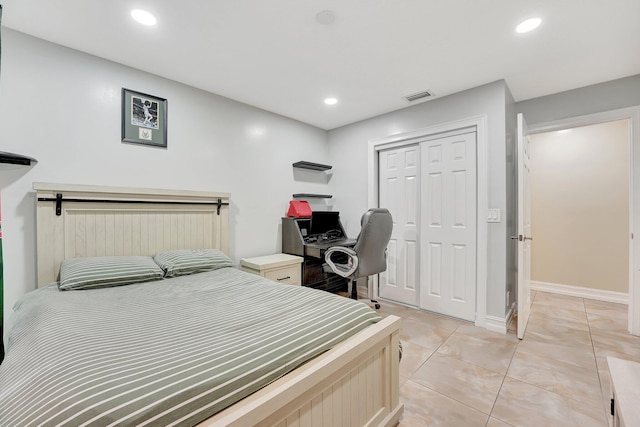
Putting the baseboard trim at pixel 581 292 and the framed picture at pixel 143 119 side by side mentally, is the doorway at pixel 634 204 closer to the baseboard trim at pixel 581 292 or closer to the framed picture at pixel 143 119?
the baseboard trim at pixel 581 292

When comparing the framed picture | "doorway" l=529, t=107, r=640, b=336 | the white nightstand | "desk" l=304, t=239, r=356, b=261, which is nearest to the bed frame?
the white nightstand

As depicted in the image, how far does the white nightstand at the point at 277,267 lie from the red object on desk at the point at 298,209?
0.59 meters

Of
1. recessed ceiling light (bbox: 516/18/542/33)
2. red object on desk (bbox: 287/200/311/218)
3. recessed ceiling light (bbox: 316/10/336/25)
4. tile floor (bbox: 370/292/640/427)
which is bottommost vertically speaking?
tile floor (bbox: 370/292/640/427)

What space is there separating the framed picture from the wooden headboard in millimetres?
490

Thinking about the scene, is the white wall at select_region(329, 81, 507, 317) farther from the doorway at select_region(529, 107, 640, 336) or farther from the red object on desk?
the doorway at select_region(529, 107, 640, 336)

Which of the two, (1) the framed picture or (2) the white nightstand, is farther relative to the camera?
(2) the white nightstand

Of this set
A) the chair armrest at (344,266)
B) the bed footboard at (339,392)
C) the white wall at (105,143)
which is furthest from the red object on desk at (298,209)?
the bed footboard at (339,392)

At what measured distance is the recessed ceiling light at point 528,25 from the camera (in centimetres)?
176

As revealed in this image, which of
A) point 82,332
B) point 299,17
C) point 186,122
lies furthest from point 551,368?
point 186,122

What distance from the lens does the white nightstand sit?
2724mm

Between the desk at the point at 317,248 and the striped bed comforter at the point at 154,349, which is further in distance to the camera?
the desk at the point at 317,248

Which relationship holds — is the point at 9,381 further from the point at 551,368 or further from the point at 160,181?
the point at 551,368

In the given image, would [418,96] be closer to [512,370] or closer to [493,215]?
[493,215]

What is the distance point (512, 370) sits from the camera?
1.94 metres
